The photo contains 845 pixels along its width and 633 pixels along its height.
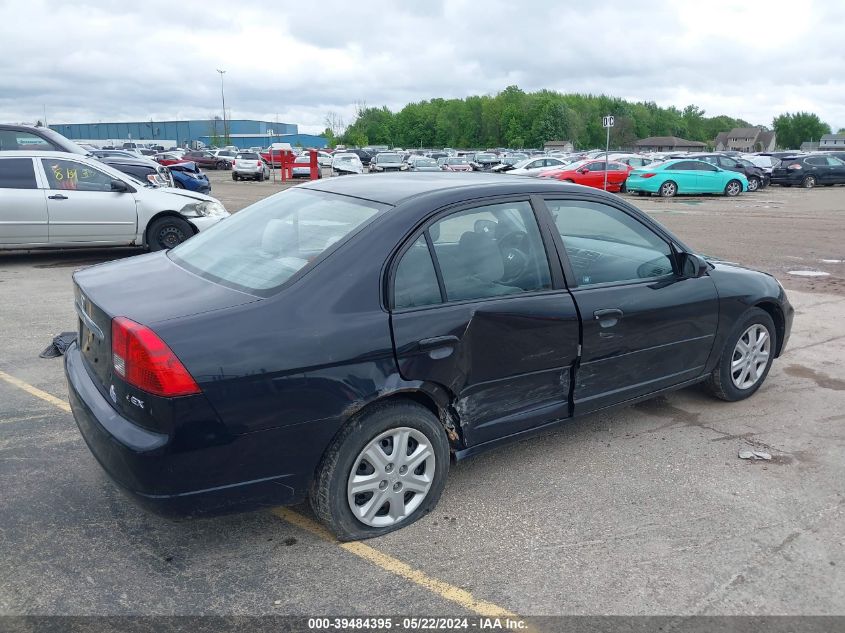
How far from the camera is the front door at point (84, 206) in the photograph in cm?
983

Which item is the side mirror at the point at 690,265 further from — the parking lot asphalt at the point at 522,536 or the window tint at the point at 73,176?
the window tint at the point at 73,176

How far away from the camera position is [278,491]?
3.06m

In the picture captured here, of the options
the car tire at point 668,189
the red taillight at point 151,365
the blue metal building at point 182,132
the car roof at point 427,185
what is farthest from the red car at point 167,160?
the blue metal building at point 182,132

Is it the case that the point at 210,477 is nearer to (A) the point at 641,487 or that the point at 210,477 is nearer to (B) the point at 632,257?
(A) the point at 641,487

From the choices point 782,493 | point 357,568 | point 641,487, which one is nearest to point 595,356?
point 641,487

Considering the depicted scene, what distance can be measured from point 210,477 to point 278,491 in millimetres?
303

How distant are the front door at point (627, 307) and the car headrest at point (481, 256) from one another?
0.43 metres

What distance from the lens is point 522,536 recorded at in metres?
3.41

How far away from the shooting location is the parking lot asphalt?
2947mm

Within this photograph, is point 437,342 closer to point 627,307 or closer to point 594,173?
point 627,307

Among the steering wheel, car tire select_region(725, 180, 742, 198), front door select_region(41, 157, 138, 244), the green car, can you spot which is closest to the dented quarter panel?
the steering wheel

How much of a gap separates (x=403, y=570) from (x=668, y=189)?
24.5 m

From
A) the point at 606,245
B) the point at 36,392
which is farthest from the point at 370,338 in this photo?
the point at 36,392

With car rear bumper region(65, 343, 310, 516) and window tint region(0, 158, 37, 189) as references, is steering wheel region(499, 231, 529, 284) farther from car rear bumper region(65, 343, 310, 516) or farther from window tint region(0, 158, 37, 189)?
window tint region(0, 158, 37, 189)
